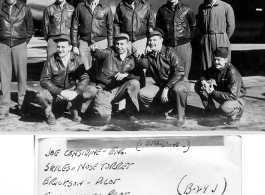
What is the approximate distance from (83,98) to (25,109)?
1.39 feet

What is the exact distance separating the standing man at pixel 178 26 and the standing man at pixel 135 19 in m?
0.08

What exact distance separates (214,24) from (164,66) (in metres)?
0.47

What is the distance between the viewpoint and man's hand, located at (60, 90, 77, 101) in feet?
10.4

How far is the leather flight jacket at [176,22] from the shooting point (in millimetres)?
3258

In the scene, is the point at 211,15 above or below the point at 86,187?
above

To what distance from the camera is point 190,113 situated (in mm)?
3285

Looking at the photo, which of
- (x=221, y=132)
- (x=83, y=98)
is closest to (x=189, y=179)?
(x=221, y=132)

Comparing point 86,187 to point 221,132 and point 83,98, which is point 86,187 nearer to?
point 83,98

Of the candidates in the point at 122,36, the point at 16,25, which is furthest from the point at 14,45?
the point at 122,36

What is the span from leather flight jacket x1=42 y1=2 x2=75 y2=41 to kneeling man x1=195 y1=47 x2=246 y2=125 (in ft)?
3.37

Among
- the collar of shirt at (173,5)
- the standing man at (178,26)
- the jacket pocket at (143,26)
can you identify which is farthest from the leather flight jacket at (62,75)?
the collar of shirt at (173,5)

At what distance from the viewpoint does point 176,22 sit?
3266 millimetres
